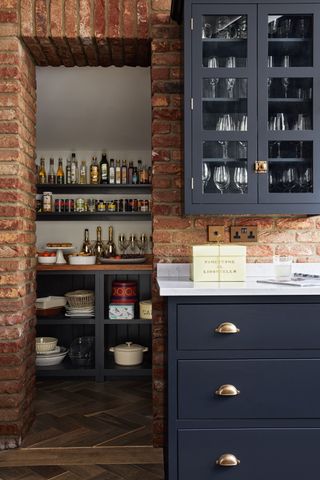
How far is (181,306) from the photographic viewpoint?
1.92m

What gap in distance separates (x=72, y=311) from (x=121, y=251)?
1146 mm

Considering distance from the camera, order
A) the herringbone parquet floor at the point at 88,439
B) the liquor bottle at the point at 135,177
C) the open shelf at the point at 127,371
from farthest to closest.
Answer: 1. the liquor bottle at the point at 135,177
2. the open shelf at the point at 127,371
3. the herringbone parquet floor at the point at 88,439

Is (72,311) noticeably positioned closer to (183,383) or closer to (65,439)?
(65,439)

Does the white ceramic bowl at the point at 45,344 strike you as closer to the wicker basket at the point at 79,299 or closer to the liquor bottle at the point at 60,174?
the wicker basket at the point at 79,299

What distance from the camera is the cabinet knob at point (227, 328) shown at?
6.23 feet

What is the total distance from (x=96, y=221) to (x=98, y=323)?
1492 millimetres

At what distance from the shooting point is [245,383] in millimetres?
1913

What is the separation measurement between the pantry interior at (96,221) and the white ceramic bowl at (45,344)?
Answer: 0.44 feet

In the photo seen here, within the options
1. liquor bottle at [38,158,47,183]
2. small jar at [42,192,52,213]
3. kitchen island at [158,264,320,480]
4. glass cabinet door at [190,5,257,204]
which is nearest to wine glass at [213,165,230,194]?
glass cabinet door at [190,5,257,204]

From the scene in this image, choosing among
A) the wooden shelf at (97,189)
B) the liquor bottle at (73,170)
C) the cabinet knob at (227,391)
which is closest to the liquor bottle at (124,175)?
the wooden shelf at (97,189)

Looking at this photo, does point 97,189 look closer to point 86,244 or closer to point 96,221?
point 96,221

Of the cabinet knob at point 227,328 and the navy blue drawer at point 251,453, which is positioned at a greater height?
the cabinet knob at point 227,328

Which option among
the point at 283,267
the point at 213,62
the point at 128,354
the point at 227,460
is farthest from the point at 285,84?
the point at 128,354

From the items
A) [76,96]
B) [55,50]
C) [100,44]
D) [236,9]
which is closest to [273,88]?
[236,9]
